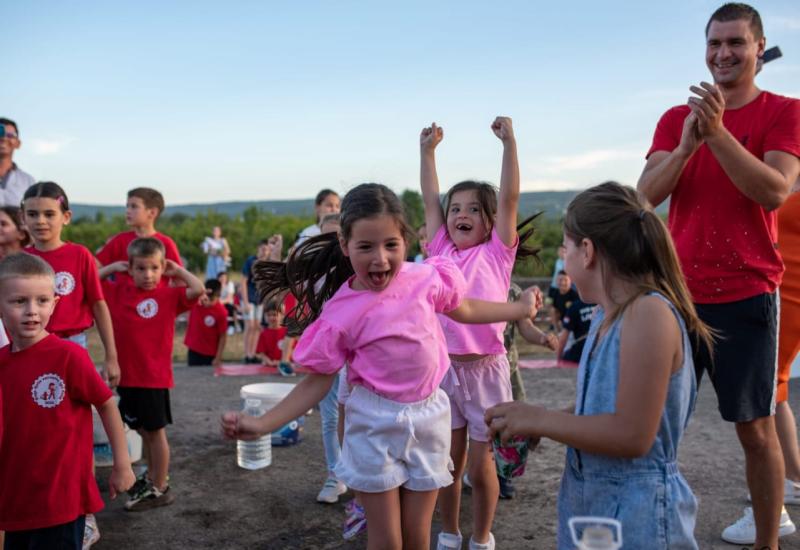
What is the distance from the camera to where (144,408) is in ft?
14.1

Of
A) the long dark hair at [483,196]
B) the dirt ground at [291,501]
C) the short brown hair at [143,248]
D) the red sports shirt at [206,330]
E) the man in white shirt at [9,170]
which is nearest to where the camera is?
the long dark hair at [483,196]

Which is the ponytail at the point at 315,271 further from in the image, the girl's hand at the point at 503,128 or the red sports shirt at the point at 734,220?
the red sports shirt at the point at 734,220

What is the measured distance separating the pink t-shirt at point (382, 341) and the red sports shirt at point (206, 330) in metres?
6.71

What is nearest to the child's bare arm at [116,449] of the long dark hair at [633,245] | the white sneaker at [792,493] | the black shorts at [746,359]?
the long dark hair at [633,245]

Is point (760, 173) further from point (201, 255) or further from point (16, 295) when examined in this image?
point (201, 255)

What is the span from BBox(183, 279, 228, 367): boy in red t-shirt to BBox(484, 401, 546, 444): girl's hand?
24.5ft

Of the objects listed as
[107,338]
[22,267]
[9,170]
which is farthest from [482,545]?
[9,170]

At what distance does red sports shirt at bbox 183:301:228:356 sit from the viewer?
911cm

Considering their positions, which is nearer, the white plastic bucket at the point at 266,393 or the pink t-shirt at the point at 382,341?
the pink t-shirt at the point at 382,341

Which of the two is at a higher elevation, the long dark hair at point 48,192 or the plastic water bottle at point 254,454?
the long dark hair at point 48,192

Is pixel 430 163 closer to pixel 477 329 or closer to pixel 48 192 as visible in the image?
pixel 477 329

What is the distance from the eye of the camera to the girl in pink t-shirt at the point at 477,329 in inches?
135

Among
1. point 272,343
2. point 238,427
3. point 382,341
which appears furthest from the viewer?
point 272,343

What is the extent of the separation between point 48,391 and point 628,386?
224 centimetres
